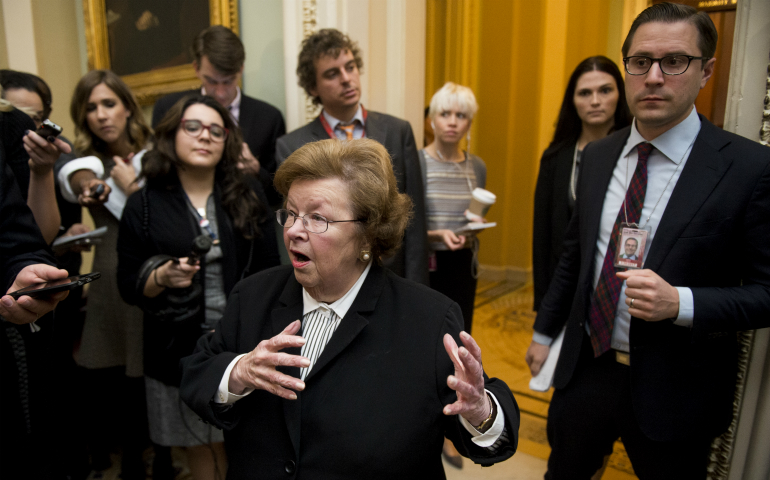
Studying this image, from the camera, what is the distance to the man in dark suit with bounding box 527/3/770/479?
159cm

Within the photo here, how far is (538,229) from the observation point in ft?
9.91

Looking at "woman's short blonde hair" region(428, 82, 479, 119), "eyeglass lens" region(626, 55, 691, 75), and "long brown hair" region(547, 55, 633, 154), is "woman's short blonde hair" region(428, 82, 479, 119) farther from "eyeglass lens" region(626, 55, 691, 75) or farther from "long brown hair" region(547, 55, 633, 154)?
"eyeglass lens" region(626, 55, 691, 75)

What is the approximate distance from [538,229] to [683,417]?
4.86 feet

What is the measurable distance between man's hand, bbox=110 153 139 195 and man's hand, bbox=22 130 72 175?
70 centimetres

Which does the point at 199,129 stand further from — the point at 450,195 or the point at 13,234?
the point at 450,195

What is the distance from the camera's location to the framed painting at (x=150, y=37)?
3781 mm

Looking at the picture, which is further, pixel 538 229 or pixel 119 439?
pixel 119 439

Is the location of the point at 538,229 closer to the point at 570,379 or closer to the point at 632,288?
the point at 570,379

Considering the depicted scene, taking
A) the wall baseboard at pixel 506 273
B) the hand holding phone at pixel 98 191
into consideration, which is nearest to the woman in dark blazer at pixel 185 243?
the hand holding phone at pixel 98 191

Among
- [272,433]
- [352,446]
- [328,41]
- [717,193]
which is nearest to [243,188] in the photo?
[328,41]

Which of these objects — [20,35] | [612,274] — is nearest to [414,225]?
[612,274]

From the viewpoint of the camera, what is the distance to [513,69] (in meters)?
6.68

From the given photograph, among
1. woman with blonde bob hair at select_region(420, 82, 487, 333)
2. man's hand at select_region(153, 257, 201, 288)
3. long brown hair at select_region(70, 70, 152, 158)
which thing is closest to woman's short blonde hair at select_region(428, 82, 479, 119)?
woman with blonde bob hair at select_region(420, 82, 487, 333)

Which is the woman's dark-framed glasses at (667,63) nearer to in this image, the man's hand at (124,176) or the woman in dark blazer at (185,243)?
the woman in dark blazer at (185,243)
